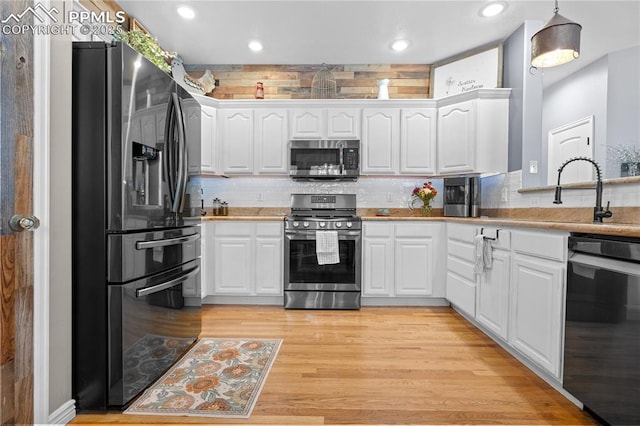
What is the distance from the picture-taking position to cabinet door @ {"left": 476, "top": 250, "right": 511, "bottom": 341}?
7.22ft

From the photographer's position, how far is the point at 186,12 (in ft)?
9.59

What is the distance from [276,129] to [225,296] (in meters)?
1.97

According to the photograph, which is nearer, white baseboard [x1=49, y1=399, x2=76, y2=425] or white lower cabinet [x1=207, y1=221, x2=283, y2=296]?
white baseboard [x1=49, y1=399, x2=76, y2=425]

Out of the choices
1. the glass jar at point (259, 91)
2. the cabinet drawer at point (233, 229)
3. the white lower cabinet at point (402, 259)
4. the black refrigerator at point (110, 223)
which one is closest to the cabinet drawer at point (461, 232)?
the white lower cabinet at point (402, 259)

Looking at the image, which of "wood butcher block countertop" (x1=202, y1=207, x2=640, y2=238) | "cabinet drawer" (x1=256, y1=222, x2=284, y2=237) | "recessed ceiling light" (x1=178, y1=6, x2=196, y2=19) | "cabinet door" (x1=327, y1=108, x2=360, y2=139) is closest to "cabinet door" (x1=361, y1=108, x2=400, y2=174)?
"cabinet door" (x1=327, y1=108, x2=360, y2=139)

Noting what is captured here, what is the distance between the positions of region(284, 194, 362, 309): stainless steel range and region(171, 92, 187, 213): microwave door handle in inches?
55.5

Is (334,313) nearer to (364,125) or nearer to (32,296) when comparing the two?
(364,125)

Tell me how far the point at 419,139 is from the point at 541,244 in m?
2.06

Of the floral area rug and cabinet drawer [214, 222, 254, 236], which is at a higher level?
cabinet drawer [214, 222, 254, 236]

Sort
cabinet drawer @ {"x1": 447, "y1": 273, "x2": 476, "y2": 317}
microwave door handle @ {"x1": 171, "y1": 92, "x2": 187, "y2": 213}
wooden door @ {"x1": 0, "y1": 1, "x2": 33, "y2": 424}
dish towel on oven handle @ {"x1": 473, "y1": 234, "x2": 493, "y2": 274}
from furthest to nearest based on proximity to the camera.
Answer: cabinet drawer @ {"x1": 447, "y1": 273, "x2": 476, "y2": 317} < dish towel on oven handle @ {"x1": 473, "y1": 234, "x2": 493, "y2": 274} < microwave door handle @ {"x1": 171, "y1": 92, "x2": 187, "y2": 213} < wooden door @ {"x1": 0, "y1": 1, "x2": 33, "y2": 424}

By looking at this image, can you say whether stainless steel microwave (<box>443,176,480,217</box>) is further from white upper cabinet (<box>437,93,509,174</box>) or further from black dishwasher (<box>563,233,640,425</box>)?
black dishwasher (<box>563,233,640,425</box>)

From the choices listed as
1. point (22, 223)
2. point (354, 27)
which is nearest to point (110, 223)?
point (22, 223)

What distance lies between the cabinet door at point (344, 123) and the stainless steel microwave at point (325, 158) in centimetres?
11

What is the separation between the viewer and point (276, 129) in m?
3.67
